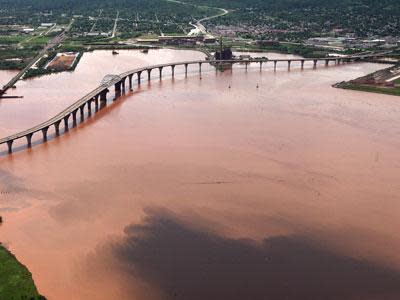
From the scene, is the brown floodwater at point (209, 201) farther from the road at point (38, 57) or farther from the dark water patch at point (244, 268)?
the road at point (38, 57)

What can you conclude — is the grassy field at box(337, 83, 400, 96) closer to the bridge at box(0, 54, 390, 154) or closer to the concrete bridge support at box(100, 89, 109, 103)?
the bridge at box(0, 54, 390, 154)

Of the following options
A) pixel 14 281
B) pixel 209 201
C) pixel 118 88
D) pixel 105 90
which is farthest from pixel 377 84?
pixel 14 281

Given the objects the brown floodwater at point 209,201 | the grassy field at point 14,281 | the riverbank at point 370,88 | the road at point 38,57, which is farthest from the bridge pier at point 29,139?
the riverbank at point 370,88

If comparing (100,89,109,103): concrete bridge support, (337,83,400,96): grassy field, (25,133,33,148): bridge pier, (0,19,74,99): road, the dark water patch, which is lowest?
the dark water patch

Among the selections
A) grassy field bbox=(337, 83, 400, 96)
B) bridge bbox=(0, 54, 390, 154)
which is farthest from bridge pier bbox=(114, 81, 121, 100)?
grassy field bbox=(337, 83, 400, 96)

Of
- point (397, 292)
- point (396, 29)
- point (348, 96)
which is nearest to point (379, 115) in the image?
point (348, 96)

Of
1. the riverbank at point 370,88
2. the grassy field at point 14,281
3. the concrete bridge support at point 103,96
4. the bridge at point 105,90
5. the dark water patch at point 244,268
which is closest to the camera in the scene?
the grassy field at point 14,281
